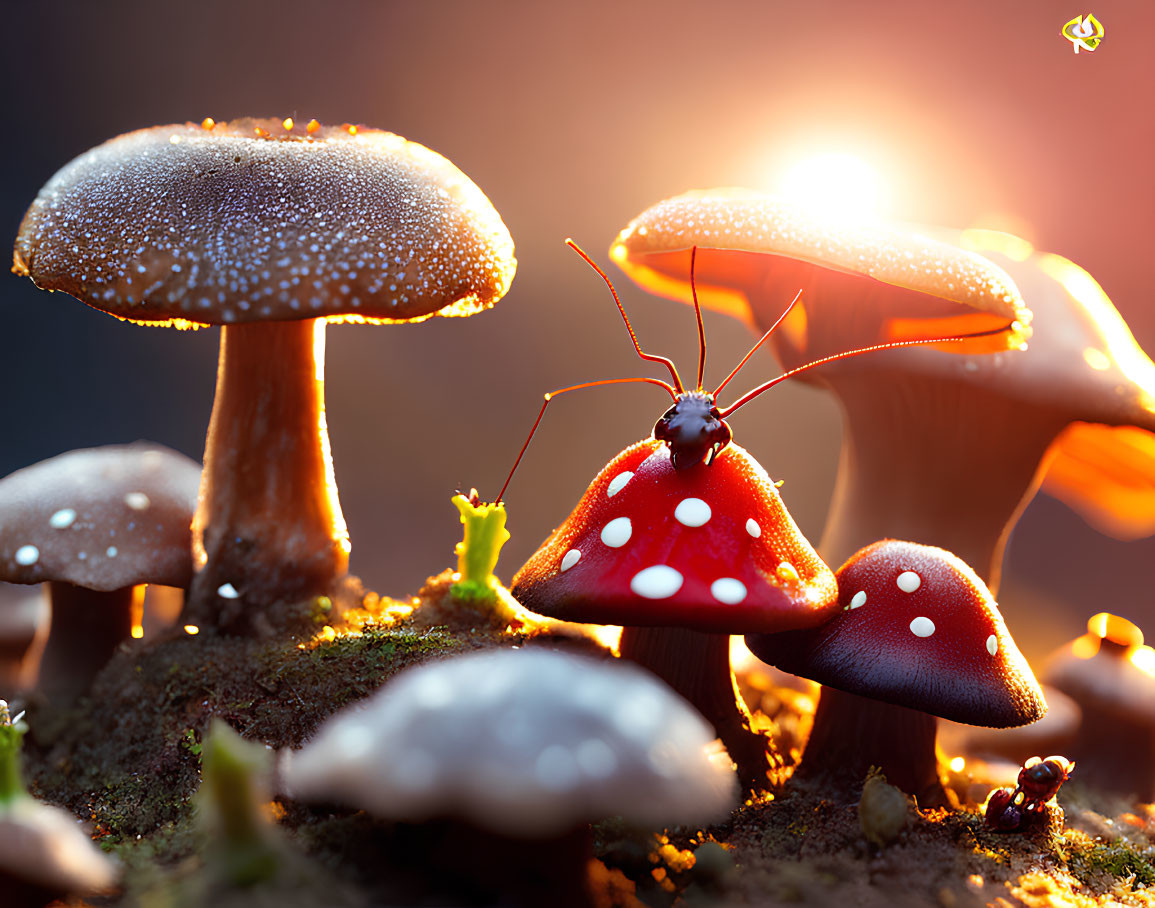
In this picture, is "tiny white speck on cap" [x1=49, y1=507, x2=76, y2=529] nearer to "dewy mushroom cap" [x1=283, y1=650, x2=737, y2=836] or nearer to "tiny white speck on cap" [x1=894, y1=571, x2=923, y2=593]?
"dewy mushroom cap" [x1=283, y1=650, x2=737, y2=836]

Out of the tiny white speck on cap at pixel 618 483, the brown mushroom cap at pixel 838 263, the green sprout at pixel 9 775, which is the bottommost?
the green sprout at pixel 9 775

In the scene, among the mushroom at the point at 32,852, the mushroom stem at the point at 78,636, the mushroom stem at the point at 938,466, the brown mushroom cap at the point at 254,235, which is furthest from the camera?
the mushroom stem at the point at 938,466

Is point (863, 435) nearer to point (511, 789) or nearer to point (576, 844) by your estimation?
point (576, 844)

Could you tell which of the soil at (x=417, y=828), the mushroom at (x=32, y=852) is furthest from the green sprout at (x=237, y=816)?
the mushroom at (x=32, y=852)

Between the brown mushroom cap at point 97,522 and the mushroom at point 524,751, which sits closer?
the mushroom at point 524,751

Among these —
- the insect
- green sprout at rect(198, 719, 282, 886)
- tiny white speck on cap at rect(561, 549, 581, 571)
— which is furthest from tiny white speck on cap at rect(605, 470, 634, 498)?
green sprout at rect(198, 719, 282, 886)

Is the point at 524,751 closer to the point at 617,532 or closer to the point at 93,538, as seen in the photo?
the point at 617,532

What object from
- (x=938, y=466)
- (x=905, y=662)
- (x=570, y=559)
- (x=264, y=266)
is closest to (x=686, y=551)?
(x=570, y=559)

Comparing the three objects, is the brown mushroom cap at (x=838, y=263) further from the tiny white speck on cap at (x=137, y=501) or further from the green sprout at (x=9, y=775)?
the green sprout at (x=9, y=775)
